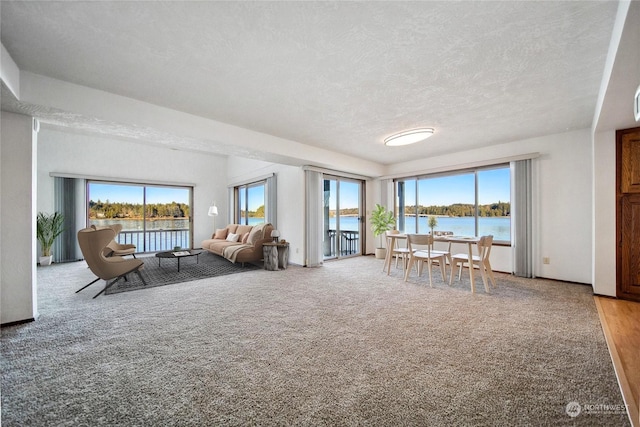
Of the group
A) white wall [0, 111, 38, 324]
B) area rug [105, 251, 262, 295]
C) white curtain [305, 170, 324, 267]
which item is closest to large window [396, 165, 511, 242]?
white curtain [305, 170, 324, 267]

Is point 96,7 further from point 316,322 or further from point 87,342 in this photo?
point 316,322

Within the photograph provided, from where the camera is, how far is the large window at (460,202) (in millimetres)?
4918

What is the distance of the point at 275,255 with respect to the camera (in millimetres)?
5066

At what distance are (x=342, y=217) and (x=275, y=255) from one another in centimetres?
223

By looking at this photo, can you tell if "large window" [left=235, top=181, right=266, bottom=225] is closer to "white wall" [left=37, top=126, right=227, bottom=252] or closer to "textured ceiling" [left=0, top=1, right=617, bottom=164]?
"white wall" [left=37, top=126, right=227, bottom=252]

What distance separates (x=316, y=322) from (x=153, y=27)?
280 centimetres

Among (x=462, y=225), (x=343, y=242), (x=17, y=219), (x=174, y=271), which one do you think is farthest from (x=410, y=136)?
(x=174, y=271)

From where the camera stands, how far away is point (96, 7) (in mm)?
1602

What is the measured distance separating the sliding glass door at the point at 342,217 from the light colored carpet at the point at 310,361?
10.3 feet

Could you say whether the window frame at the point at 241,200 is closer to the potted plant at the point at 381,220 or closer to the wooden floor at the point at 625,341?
the potted plant at the point at 381,220

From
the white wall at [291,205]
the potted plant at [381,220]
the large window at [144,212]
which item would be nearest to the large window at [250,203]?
the white wall at [291,205]

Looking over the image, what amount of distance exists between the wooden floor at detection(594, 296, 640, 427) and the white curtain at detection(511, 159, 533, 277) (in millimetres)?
1111

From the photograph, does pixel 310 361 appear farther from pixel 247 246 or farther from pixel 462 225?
pixel 462 225

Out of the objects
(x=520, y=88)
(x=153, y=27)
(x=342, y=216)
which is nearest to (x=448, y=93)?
(x=520, y=88)
